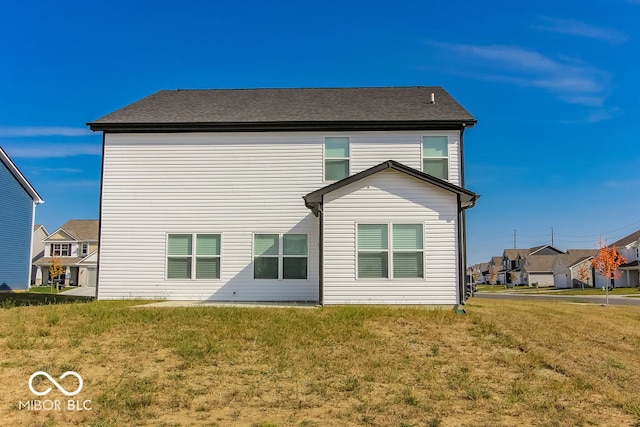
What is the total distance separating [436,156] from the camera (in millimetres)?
17078

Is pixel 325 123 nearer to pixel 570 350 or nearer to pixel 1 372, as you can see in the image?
pixel 570 350

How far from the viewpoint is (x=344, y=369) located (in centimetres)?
872

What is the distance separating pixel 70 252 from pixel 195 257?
45147 millimetres

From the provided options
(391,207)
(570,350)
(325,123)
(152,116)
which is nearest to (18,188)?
(152,116)

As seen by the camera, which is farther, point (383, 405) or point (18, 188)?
point (18, 188)

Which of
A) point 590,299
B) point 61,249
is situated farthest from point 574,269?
point 61,249

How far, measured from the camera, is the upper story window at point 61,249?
55.7 metres

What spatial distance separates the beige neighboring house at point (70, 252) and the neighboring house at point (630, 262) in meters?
58.3

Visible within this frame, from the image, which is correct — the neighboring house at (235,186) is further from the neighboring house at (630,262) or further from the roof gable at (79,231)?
the neighboring house at (630,262)

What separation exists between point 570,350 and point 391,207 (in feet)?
19.2

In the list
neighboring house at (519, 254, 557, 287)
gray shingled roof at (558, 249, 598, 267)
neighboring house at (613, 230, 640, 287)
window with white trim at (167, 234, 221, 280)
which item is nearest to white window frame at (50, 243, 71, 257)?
window with white trim at (167, 234, 221, 280)

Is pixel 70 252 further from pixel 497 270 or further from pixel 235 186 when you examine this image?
pixel 497 270

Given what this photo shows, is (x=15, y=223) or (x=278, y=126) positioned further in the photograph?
(x=15, y=223)

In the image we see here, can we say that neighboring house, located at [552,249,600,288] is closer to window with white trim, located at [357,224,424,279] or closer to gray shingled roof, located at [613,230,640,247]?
gray shingled roof, located at [613,230,640,247]
